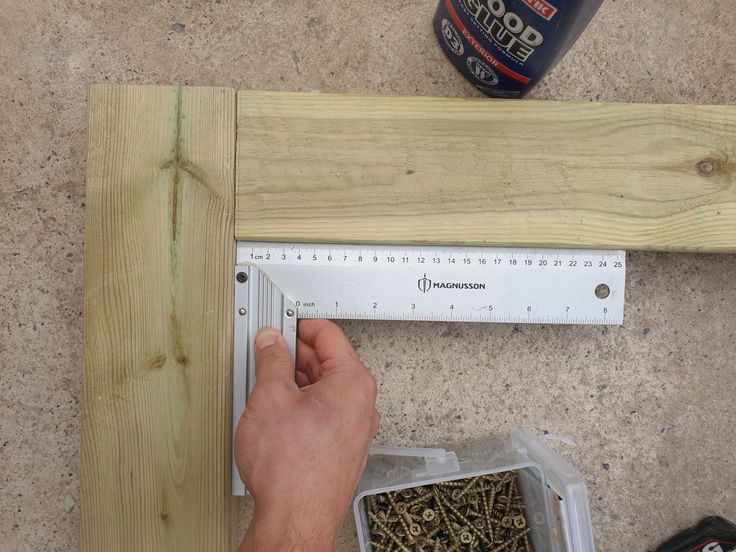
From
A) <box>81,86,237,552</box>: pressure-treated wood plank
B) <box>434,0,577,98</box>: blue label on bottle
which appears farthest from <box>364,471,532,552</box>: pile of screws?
<box>434,0,577,98</box>: blue label on bottle

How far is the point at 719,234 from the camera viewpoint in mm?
1215

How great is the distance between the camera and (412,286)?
124 centimetres

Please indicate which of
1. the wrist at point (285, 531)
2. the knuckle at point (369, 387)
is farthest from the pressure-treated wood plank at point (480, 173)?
the wrist at point (285, 531)

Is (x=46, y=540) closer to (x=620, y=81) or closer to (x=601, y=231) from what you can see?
(x=601, y=231)

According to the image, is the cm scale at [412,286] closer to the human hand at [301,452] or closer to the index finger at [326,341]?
the index finger at [326,341]

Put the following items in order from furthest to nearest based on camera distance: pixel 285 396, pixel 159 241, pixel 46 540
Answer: pixel 46 540 < pixel 159 241 < pixel 285 396

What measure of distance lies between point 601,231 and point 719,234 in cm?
28

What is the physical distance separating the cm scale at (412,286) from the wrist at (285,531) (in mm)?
251

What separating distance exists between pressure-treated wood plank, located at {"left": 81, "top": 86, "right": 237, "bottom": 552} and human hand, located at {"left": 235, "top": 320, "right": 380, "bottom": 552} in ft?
0.70

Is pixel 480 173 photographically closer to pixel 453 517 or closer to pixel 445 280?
pixel 445 280

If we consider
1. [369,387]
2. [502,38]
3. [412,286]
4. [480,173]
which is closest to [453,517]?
[369,387]

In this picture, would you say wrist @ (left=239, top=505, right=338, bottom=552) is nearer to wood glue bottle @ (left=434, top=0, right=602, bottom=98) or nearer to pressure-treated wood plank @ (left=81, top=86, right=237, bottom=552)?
pressure-treated wood plank @ (left=81, top=86, right=237, bottom=552)

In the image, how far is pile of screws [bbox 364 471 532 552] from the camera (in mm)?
1280

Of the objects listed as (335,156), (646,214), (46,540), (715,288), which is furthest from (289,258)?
(715,288)
